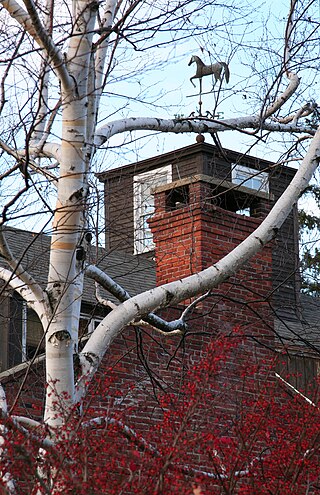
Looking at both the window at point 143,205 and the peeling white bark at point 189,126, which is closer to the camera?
the peeling white bark at point 189,126

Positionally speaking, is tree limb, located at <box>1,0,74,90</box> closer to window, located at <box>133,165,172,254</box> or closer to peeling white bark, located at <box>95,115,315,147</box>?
peeling white bark, located at <box>95,115,315,147</box>

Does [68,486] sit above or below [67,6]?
below

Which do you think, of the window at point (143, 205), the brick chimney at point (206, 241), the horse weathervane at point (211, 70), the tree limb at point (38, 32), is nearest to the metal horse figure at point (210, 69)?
the horse weathervane at point (211, 70)

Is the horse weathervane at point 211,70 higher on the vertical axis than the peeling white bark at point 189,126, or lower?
higher

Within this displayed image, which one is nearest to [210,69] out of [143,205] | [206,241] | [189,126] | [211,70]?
[211,70]

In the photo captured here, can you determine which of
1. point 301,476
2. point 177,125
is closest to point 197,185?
point 177,125

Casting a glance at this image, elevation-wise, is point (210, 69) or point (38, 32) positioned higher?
point (210, 69)

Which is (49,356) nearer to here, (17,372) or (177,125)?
(177,125)

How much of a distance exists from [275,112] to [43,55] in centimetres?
265

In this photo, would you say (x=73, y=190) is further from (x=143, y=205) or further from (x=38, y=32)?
(x=143, y=205)

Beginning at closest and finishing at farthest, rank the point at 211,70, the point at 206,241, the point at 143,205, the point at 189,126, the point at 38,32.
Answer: the point at 38,32, the point at 189,126, the point at 211,70, the point at 143,205, the point at 206,241

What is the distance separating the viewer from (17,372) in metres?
9.56

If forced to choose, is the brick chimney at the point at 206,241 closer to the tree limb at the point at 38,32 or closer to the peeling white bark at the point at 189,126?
the peeling white bark at the point at 189,126

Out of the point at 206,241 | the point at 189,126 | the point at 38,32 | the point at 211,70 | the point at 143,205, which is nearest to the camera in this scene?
the point at 38,32
